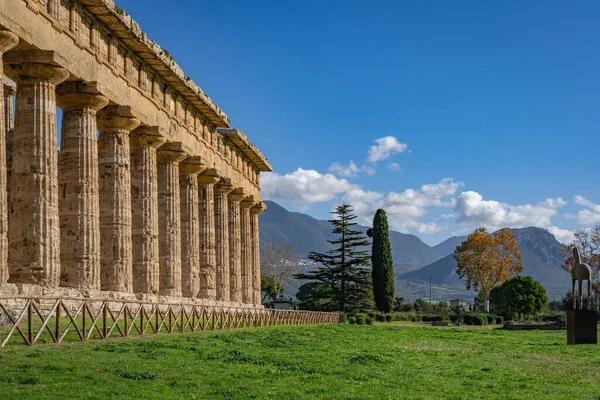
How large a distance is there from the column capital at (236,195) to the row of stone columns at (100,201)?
2339 mm

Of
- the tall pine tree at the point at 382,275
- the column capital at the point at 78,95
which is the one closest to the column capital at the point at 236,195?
the column capital at the point at 78,95

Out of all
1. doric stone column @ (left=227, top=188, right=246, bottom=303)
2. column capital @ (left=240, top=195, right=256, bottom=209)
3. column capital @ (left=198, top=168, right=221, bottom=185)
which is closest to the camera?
column capital @ (left=198, top=168, right=221, bottom=185)

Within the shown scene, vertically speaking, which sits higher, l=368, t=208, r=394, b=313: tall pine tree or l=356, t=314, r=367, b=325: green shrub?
l=368, t=208, r=394, b=313: tall pine tree

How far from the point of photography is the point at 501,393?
53.0ft

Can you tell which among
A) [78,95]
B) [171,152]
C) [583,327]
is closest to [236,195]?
[171,152]

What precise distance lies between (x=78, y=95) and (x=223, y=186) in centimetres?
2191

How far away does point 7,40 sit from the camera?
23.9 meters

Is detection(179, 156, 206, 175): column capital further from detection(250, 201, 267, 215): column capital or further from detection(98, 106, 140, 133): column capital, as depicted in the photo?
detection(250, 201, 267, 215): column capital

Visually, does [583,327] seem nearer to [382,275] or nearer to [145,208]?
[145,208]

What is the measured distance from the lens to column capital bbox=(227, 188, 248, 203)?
5391 cm

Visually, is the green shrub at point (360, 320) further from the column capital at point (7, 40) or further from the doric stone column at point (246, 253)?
the column capital at point (7, 40)

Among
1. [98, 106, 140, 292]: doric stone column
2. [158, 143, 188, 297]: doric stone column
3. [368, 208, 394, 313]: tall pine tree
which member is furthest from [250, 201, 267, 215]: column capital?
[98, 106, 140, 292]: doric stone column

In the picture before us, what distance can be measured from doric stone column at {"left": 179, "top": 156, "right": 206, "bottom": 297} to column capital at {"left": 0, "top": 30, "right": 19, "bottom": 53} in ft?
62.1

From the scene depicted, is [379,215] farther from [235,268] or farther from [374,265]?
[235,268]
